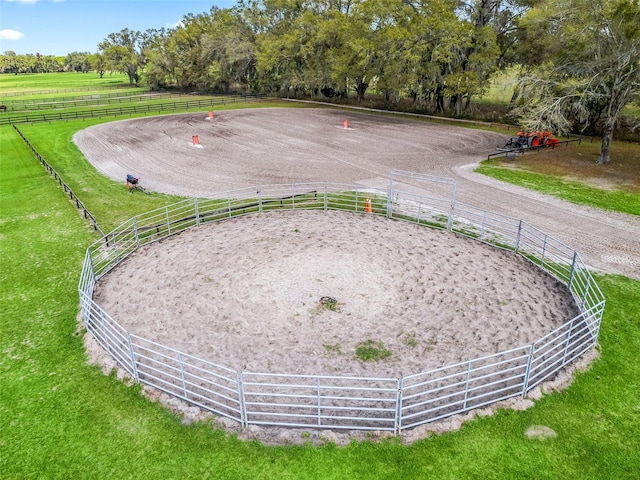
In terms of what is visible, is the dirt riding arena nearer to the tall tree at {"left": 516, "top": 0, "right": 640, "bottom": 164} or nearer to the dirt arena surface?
the dirt arena surface

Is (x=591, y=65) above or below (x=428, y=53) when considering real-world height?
below

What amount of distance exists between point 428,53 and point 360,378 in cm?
4656

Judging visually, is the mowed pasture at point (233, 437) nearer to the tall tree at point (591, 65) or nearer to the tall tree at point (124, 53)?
the tall tree at point (591, 65)

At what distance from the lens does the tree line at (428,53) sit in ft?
93.2

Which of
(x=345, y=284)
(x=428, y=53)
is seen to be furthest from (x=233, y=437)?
(x=428, y=53)

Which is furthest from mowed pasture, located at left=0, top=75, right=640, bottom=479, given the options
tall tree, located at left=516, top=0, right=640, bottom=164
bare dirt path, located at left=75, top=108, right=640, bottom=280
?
tall tree, located at left=516, top=0, right=640, bottom=164

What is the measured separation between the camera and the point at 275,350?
1180 cm

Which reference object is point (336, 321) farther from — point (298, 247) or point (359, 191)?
point (359, 191)

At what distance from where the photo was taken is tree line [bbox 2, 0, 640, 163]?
28422 millimetres

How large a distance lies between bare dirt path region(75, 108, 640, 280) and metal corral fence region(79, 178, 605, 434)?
266 centimetres

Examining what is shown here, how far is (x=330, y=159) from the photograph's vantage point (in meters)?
32.6

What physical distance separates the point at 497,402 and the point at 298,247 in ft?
31.8

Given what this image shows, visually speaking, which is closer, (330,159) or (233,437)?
(233,437)

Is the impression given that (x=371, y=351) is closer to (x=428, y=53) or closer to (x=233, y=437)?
(x=233, y=437)
